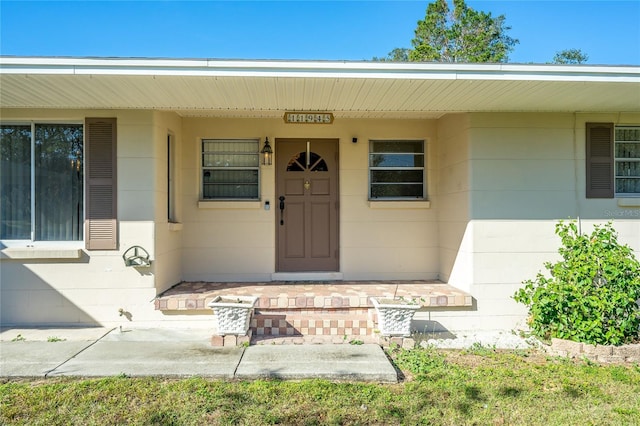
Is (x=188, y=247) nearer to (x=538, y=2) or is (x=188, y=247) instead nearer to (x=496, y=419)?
(x=496, y=419)

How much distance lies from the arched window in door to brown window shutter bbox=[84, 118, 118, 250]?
2417 millimetres

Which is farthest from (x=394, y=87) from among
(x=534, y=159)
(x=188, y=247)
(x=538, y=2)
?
(x=538, y=2)

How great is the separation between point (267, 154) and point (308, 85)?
75.8 inches

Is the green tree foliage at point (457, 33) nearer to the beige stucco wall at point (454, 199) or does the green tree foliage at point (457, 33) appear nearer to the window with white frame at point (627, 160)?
the beige stucco wall at point (454, 199)

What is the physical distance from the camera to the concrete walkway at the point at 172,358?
3.62 m

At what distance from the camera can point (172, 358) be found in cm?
399

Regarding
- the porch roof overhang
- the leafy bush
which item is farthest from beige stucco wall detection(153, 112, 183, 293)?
the leafy bush

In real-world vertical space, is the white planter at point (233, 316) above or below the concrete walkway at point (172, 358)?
above

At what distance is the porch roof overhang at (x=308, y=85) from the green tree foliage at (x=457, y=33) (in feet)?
54.9

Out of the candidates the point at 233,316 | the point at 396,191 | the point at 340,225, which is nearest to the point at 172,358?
the point at 233,316

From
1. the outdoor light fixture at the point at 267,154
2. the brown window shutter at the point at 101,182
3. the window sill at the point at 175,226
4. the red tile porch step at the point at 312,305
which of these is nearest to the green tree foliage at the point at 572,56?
the outdoor light fixture at the point at 267,154

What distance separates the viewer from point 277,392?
331cm

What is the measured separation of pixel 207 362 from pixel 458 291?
3199mm

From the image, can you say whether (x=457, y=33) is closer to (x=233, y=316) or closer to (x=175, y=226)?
(x=175, y=226)
